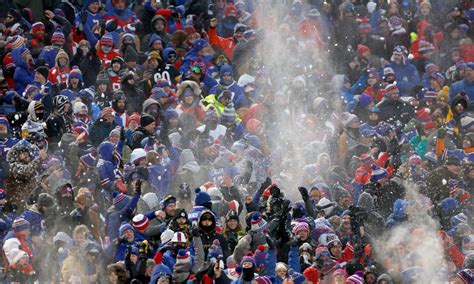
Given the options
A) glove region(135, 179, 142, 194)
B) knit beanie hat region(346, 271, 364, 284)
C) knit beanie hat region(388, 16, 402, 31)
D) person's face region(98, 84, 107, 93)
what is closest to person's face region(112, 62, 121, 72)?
person's face region(98, 84, 107, 93)

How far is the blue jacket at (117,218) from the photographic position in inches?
923

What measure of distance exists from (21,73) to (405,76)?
7569 mm

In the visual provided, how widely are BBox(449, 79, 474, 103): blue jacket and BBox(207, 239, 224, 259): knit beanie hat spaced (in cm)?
849

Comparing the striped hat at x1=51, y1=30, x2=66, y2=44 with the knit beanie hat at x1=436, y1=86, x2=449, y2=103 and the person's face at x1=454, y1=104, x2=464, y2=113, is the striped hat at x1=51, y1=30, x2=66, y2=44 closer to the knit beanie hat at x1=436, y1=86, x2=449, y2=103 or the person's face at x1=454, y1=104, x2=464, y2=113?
the knit beanie hat at x1=436, y1=86, x2=449, y2=103

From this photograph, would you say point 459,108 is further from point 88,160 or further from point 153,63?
point 88,160

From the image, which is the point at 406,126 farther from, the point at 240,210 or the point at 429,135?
the point at 240,210

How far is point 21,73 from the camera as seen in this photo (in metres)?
27.1

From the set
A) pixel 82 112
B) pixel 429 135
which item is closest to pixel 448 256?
pixel 429 135

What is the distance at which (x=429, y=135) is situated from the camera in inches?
1128

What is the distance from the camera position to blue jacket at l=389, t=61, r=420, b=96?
3059cm

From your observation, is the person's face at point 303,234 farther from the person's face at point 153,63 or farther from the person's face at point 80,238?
the person's face at point 153,63

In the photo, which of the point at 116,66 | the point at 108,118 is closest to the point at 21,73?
the point at 116,66

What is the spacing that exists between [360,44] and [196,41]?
347 centimetres

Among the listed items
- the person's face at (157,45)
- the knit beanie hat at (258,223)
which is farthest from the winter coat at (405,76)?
the knit beanie hat at (258,223)
